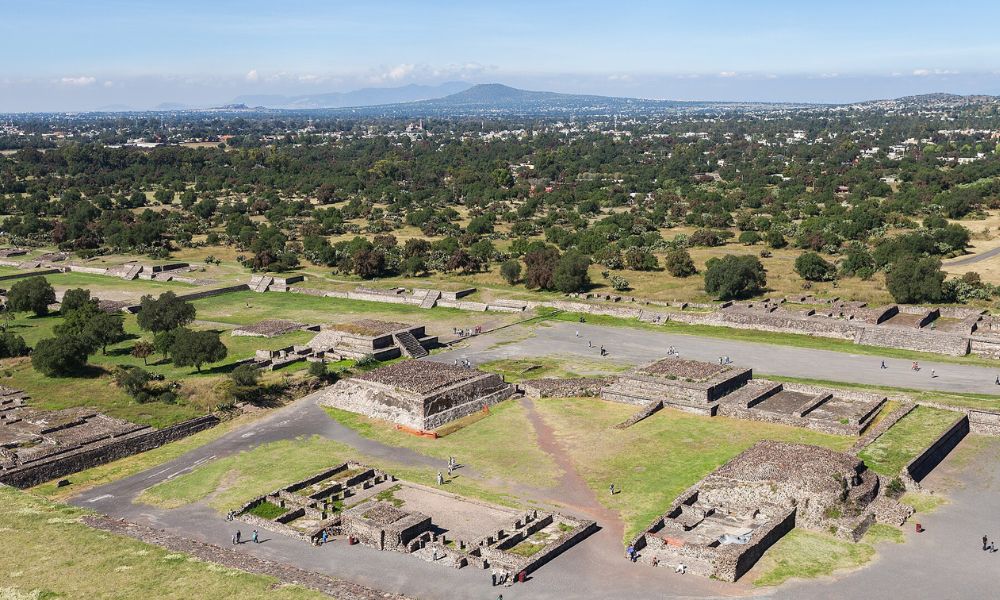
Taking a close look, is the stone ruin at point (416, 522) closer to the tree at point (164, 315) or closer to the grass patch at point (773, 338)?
the tree at point (164, 315)

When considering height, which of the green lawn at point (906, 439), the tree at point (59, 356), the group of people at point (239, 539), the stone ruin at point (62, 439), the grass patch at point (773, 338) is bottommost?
the grass patch at point (773, 338)

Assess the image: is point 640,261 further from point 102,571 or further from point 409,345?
point 102,571

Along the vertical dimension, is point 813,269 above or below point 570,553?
above

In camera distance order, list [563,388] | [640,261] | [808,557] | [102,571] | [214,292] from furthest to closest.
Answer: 1. [640,261]
2. [214,292]
3. [563,388]
4. [808,557]
5. [102,571]

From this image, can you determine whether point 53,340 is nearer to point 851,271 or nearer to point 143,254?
point 143,254

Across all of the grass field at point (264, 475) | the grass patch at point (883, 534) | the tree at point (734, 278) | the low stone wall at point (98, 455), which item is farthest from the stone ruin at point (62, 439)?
the tree at point (734, 278)

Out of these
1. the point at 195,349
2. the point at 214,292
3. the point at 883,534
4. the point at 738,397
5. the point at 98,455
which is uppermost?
the point at 195,349

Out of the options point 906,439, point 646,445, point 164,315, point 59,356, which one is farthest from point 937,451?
point 164,315
